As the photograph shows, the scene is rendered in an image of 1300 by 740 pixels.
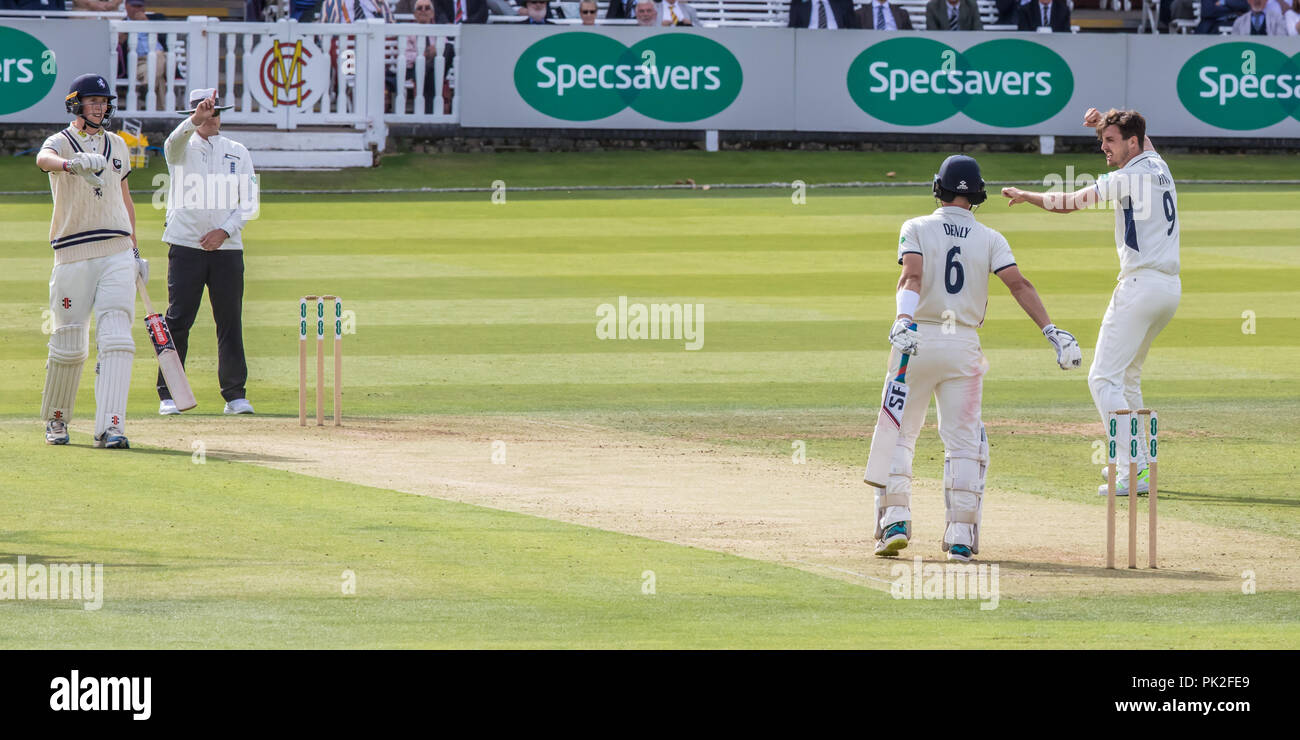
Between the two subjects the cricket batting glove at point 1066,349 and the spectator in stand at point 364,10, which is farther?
the spectator in stand at point 364,10

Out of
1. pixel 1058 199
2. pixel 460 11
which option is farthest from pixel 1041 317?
pixel 460 11

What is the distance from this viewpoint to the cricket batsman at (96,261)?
40.4 ft

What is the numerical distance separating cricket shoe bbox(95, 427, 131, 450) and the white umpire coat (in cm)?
245

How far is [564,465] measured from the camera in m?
12.5

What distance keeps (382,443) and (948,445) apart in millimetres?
5111

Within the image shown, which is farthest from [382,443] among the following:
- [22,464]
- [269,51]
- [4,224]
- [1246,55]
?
[1246,55]

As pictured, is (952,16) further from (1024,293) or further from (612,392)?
(1024,293)

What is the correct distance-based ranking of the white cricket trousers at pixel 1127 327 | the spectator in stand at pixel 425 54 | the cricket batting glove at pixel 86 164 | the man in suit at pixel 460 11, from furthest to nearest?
the man in suit at pixel 460 11
the spectator in stand at pixel 425 54
the cricket batting glove at pixel 86 164
the white cricket trousers at pixel 1127 327

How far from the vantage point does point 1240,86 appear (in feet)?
97.3

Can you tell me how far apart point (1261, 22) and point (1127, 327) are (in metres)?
20.2

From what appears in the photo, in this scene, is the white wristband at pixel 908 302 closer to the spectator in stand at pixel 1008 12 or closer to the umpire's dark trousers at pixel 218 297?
the umpire's dark trousers at pixel 218 297

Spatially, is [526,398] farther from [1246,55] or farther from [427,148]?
[1246,55]

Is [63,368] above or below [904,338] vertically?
below

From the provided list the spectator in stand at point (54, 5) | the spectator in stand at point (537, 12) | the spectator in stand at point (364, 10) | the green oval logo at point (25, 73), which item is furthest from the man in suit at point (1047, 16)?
the green oval logo at point (25, 73)
